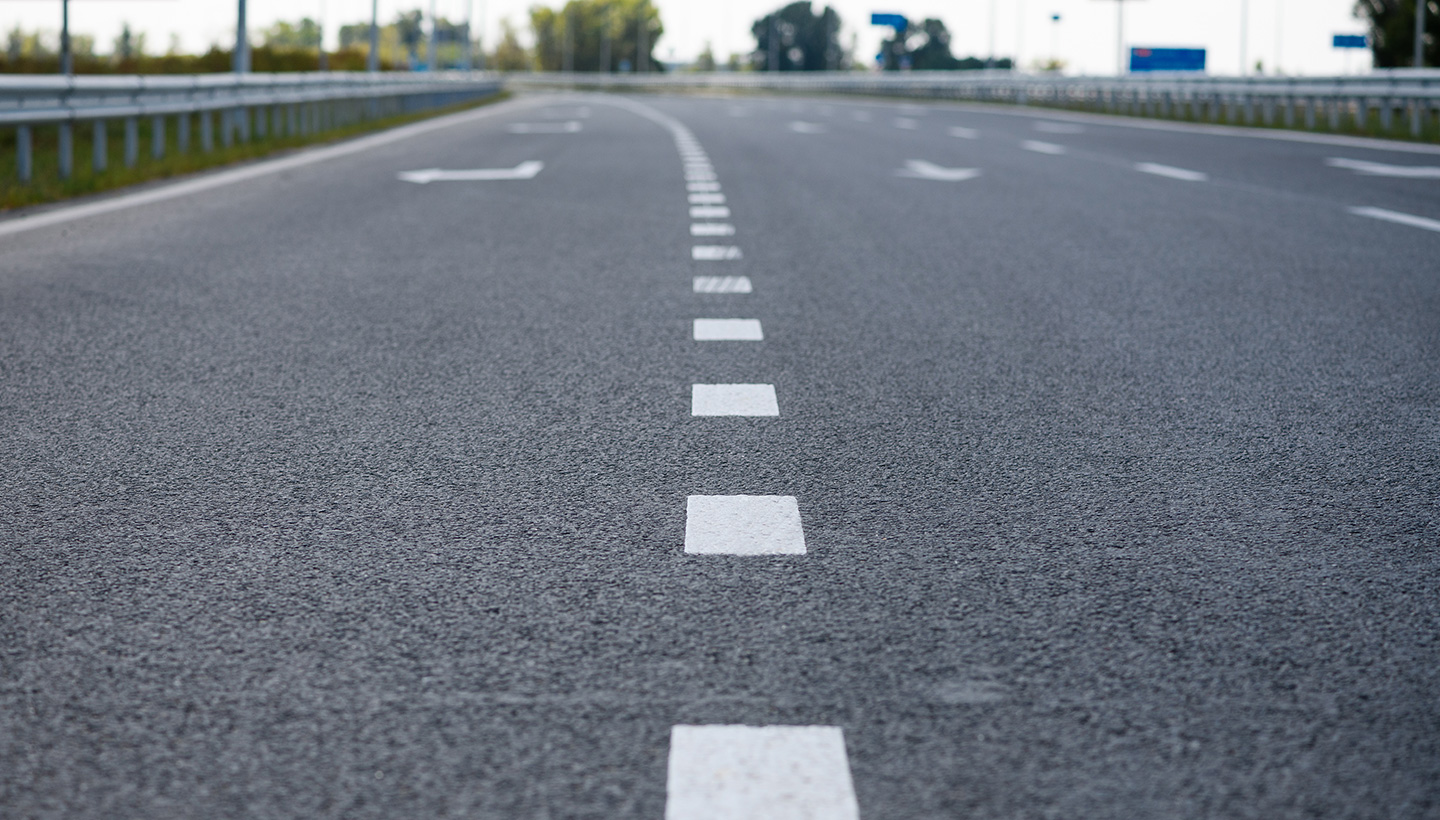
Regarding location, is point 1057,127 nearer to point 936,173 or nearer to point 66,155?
point 936,173

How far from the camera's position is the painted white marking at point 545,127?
26375 mm

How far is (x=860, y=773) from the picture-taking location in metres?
2.46

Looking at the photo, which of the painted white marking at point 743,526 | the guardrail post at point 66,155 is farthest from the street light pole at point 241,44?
the painted white marking at point 743,526

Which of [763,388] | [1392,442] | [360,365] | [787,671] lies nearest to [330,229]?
[360,365]

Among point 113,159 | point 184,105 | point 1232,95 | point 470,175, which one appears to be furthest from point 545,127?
point 1232,95

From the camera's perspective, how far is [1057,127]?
30.4 meters

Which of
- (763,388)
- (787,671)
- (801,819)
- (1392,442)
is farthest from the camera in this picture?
(763,388)

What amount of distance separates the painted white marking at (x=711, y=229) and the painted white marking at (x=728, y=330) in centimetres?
364

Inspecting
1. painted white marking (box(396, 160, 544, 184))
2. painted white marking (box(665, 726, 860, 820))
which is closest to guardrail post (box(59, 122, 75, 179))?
painted white marking (box(396, 160, 544, 184))

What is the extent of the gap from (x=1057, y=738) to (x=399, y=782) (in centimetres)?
100

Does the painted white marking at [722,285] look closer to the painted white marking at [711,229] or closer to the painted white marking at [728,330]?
the painted white marking at [728,330]

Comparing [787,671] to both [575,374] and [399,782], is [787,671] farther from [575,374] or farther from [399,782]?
[575,374]

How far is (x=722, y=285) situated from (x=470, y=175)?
7.96 metres

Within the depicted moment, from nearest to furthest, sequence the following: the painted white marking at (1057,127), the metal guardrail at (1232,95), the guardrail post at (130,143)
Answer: the guardrail post at (130,143), the metal guardrail at (1232,95), the painted white marking at (1057,127)
